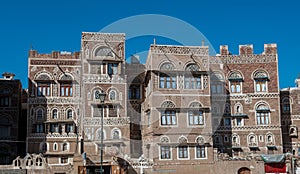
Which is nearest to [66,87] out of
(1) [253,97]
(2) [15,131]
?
(2) [15,131]

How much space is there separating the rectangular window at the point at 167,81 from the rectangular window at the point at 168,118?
2.53 m

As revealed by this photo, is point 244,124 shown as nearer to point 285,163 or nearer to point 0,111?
point 285,163

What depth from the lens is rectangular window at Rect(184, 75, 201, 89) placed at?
39438mm

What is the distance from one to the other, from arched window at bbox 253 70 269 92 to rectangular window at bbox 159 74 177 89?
35.0 feet

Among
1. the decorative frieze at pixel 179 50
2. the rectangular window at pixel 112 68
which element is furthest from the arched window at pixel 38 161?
the decorative frieze at pixel 179 50

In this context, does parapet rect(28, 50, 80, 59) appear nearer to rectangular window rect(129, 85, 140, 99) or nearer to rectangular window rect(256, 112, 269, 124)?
rectangular window rect(129, 85, 140, 99)

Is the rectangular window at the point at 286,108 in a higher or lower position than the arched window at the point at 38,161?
higher

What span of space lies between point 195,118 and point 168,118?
105 inches

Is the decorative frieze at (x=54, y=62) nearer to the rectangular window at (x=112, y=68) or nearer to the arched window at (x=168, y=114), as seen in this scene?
the rectangular window at (x=112, y=68)

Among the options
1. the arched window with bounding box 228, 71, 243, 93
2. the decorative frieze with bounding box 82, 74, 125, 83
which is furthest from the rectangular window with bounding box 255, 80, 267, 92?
the decorative frieze with bounding box 82, 74, 125, 83

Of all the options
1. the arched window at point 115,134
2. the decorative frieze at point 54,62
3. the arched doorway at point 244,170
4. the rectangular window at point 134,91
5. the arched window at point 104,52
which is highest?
the arched window at point 104,52

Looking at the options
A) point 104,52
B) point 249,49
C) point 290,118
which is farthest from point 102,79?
point 290,118

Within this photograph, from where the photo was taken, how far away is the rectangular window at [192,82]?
39.4 m

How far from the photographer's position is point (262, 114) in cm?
4400
